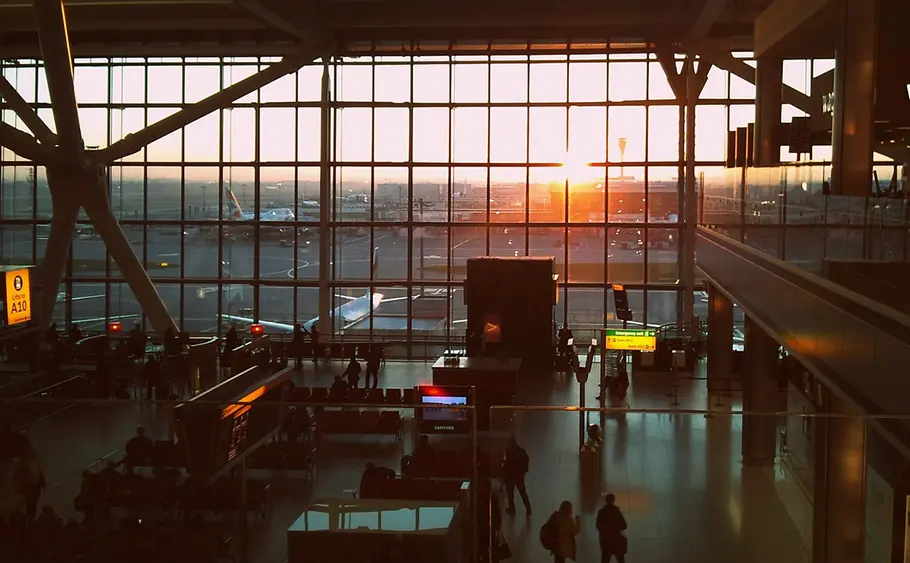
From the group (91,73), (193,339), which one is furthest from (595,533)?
(91,73)

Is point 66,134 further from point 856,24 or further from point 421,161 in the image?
point 856,24

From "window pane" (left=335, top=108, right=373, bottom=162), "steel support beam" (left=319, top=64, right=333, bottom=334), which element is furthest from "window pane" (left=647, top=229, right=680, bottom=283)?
"steel support beam" (left=319, top=64, right=333, bottom=334)

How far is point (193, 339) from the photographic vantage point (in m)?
24.8

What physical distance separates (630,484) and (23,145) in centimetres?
1785

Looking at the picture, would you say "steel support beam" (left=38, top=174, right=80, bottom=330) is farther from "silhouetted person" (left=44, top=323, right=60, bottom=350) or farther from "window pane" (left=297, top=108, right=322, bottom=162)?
"window pane" (left=297, top=108, right=322, bottom=162)

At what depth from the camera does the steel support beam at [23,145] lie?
21.4 metres

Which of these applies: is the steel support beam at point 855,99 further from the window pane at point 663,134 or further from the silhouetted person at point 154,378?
the window pane at point 663,134

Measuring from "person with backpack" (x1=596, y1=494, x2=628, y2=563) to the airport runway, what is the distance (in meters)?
20.2

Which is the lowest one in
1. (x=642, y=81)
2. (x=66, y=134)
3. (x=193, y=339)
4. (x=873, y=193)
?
(x=193, y=339)

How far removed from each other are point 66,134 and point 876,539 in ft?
66.9

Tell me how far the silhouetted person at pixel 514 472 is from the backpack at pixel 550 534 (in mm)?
398

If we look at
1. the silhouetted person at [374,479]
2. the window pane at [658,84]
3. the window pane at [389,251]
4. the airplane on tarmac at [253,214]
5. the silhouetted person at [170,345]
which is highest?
the window pane at [658,84]

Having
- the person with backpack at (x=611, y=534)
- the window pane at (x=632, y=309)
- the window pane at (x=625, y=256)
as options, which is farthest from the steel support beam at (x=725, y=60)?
the person with backpack at (x=611, y=534)

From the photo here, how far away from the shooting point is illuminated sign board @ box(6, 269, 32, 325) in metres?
22.1
